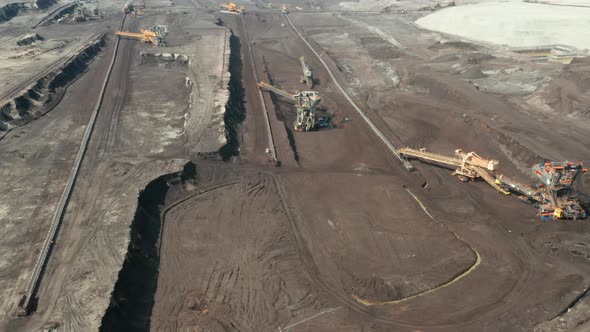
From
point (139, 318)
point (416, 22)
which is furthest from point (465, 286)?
point (416, 22)

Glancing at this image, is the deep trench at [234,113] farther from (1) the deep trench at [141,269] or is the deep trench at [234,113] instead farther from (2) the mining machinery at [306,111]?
(2) the mining machinery at [306,111]

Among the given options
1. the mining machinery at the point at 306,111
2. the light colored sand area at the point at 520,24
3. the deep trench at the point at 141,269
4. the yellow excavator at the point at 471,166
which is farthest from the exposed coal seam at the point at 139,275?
the light colored sand area at the point at 520,24

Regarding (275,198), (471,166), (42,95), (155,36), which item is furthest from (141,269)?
(155,36)

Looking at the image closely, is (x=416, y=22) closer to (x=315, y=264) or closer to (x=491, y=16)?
(x=491, y=16)

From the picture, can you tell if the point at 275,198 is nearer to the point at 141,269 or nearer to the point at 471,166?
the point at 141,269

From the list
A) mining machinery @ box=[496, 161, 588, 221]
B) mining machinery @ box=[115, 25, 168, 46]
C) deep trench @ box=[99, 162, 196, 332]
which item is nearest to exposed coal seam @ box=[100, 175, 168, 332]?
deep trench @ box=[99, 162, 196, 332]

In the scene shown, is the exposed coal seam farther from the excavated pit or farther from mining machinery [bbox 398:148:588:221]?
mining machinery [bbox 398:148:588:221]
